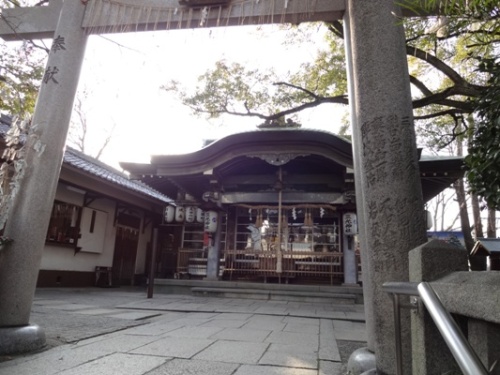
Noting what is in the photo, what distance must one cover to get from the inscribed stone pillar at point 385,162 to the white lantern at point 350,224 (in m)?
8.41

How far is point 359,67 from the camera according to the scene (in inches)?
117

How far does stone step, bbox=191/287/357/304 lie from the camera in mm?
9797

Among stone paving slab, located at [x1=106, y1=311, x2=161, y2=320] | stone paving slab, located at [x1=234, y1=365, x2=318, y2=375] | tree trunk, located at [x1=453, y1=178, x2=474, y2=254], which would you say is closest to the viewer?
stone paving slab, located at [x1=234, y1=365, x2=318, y2=375]

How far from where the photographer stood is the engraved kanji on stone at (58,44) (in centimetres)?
441

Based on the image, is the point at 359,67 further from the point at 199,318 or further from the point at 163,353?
the point at 199,318

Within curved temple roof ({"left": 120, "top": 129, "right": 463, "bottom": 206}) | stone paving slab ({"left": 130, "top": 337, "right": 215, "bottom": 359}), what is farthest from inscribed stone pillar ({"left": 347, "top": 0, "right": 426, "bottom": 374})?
curved temple roof ({"left": 120, "top": 129, "right": 463, "bottom": 206})

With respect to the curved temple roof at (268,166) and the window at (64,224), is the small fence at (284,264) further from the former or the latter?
the window at (64,224)

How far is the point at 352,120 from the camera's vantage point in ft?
11.2

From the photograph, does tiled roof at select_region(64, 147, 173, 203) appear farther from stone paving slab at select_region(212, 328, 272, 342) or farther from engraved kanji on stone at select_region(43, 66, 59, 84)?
stone paving slab at select_region(212, 328, 272, 342)

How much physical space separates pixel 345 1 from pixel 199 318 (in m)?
5.52


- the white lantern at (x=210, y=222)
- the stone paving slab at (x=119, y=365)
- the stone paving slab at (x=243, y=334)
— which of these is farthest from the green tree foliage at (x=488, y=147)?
the white lantern at (x=210, y=222)

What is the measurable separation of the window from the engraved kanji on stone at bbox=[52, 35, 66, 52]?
7.28 m

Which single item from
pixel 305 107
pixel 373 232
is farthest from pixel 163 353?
pixel 305 107

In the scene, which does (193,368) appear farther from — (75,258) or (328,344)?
(75,258)
